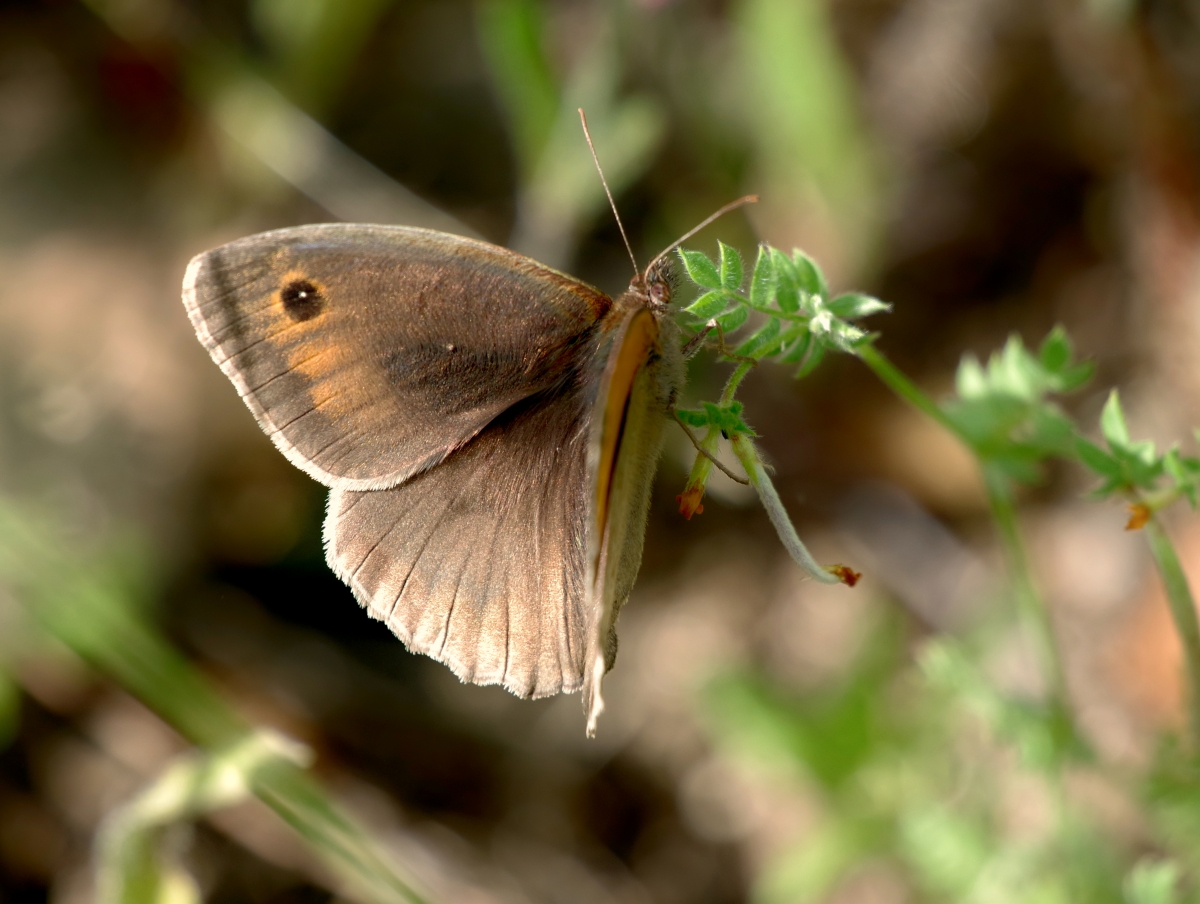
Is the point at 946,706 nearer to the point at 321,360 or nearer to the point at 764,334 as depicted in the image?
the point at 764,334

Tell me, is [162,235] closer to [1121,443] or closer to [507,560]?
[507,560]

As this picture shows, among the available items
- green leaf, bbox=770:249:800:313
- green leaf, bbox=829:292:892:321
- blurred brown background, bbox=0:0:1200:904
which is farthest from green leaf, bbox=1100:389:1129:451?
blurred brown background, bbox=0:0:1200:904

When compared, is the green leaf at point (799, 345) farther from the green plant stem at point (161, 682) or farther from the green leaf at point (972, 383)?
the green plant stem at point (161, 682)

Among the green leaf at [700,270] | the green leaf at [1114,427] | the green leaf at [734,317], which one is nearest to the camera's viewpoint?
the green leaf at [700,270]

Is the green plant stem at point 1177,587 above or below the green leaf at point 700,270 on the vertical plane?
below

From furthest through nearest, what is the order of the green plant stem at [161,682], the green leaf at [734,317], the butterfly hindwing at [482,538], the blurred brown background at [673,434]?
the blurred brown background at [673,434] → the green plant stem at [161,682] → the butterfly hindwing at [482,538] → the green leaf at [734,317]

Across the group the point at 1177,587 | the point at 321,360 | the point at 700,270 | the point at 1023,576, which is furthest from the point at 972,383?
the point at 321,360

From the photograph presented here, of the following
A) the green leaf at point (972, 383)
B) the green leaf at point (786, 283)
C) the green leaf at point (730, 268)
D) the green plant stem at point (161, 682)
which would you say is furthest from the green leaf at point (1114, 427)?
the green plant stem at point (161, 682)
